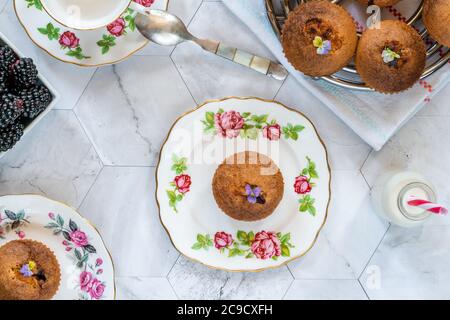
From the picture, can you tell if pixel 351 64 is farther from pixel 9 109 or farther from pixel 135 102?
pixel 9 109

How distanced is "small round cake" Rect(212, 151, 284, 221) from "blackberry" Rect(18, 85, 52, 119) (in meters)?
0.42

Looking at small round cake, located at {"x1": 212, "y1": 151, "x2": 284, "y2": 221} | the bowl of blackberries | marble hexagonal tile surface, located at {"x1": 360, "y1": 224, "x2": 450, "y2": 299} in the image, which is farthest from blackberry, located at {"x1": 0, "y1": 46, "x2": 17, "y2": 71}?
marble hexagonal tile surface, located at {"x1": 360, "y1": 224, "x2": 450, "y2": 299}

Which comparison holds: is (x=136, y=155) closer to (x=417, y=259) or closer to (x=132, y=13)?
(x=132, y=13)

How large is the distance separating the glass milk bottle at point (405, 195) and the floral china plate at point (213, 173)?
0.46 ft

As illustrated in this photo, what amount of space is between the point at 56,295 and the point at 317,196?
664 millimetres

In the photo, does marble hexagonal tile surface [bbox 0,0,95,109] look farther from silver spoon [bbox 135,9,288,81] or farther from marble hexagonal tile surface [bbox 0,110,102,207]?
silver spoon [bbox 135,9,288,81]

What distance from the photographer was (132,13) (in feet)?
4.24

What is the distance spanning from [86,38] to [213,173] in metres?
0.43

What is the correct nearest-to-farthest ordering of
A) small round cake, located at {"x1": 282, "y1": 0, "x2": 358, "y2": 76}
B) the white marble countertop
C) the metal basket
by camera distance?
small round cake, located at {"x1": 282, "y1": 0, "x2": 358, "y2": 76}
the metal basket
the white marble countertop

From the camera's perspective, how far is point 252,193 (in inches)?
48.6

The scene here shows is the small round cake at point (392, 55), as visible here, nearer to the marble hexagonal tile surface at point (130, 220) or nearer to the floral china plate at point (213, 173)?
the floral china plate at point (213, 173)

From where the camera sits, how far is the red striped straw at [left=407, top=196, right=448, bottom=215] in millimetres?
1193

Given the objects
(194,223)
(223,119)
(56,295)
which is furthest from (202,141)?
(56,295)

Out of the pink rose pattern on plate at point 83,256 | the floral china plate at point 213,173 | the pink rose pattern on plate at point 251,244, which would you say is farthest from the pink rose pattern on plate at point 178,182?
the pink rose pattern on plate at point 83,256
